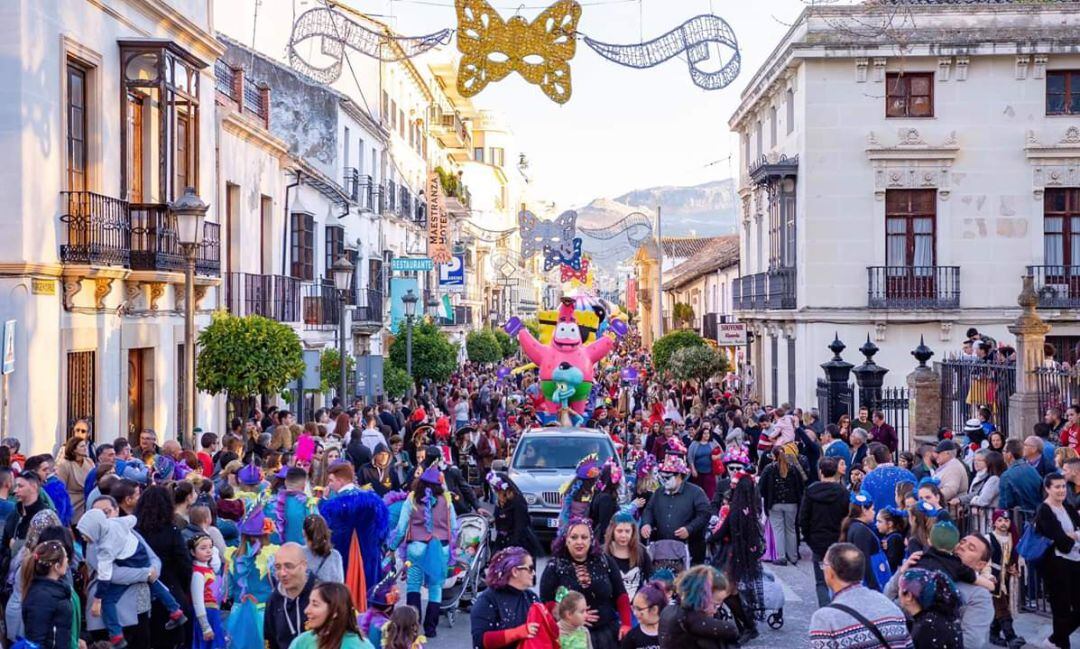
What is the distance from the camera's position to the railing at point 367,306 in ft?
124

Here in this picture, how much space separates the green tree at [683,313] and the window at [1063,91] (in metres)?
32.2

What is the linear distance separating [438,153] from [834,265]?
32.4 meters

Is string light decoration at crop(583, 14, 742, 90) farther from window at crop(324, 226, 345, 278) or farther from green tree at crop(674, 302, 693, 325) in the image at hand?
green tree at crop(674, 302, 693, 325)

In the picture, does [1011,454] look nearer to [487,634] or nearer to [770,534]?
[770,534]

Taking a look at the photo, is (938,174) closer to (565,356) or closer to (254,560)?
(565,356)

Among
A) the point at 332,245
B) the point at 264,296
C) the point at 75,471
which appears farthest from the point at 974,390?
the point at 332,245

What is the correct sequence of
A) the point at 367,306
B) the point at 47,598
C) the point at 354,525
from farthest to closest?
1. the point at 367,306
2. the point at 354,525
3. the point at 47,598

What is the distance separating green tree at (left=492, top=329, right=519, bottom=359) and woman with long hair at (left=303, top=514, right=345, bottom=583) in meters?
50.6

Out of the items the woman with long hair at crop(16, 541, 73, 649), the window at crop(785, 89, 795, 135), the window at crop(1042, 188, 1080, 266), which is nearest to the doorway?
the woman with long hair at crop(16, 541, 73, 649)

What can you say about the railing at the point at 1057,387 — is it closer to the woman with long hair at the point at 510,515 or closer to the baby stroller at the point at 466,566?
the baby stroller at the point at 466,566

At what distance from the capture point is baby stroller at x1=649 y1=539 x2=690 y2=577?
1112 cm

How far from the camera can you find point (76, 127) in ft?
58.4

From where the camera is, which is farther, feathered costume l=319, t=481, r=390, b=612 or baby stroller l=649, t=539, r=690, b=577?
baby stroller l=649, t=539, r=690, b=577

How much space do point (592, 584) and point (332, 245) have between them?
91.4ft
